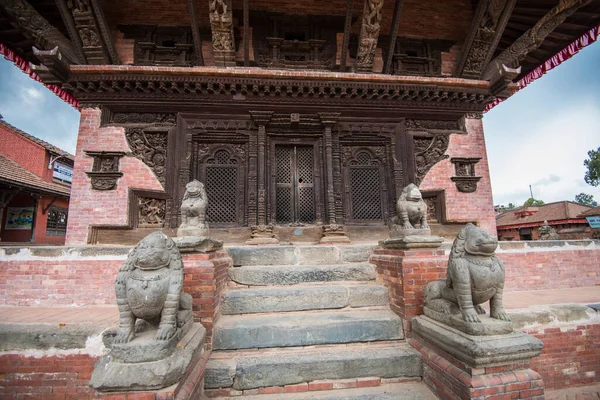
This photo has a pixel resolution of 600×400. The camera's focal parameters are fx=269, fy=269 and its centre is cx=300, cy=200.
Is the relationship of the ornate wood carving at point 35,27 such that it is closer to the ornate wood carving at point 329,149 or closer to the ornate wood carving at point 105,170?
the ornate wood carving at point 105,170

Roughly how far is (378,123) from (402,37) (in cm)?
284

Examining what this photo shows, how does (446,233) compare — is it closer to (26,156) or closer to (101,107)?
(101,107)

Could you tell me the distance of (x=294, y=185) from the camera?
6816 millimetres

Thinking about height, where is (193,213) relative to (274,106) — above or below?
below

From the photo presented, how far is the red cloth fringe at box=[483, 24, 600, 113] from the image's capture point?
21.5 ft

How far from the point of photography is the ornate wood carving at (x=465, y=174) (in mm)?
6845

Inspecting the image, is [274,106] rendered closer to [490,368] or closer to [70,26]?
[70,26]

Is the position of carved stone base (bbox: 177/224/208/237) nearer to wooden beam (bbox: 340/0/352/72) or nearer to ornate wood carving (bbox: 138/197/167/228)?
ornate wood carving (bbox: 138/197/167/228)

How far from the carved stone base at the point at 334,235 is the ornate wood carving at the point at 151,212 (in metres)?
3.77

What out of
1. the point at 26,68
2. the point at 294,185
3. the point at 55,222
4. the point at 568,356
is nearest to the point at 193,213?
the point at 294,185

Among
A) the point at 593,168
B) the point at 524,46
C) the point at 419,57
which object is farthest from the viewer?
the point at 593,168

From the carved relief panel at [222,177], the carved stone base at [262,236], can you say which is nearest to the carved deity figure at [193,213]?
the carved stone base at [262,236]

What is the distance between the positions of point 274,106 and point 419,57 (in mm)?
4462

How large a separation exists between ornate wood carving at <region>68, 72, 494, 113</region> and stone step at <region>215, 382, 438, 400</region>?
5.78m
